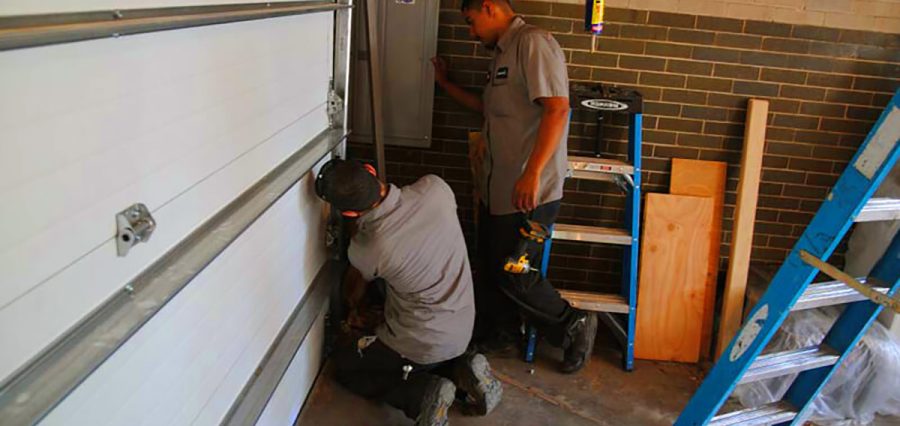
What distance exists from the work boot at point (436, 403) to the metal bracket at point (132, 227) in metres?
1.63

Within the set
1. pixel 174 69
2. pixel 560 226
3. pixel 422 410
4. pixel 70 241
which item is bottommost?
pixel 422 410

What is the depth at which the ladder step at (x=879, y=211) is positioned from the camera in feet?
6.54

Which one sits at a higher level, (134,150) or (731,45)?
(731,45)

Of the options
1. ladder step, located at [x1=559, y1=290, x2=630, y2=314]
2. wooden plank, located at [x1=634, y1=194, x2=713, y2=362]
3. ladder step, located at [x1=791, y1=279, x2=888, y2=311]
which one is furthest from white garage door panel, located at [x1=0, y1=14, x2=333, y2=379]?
wooden plank, located at [x1=634, y1=194, x2=713, y2=362]

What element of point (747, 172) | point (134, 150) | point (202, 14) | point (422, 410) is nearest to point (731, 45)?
point (747, 172)

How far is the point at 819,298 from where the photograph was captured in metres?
2.13

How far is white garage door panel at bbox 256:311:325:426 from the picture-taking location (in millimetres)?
2553

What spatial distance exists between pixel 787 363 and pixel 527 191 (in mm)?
1246

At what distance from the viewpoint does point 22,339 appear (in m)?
1.08

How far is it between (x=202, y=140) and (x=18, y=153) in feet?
2.19

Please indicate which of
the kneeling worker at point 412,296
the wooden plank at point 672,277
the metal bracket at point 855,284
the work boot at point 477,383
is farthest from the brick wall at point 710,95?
the metal bracket at point 855,284

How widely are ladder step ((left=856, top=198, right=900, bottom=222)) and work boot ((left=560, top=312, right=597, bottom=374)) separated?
1616mm

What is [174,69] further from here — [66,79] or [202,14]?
[66,79]

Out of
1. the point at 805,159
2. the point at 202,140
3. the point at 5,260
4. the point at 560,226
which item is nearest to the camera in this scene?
the point at 5,260
